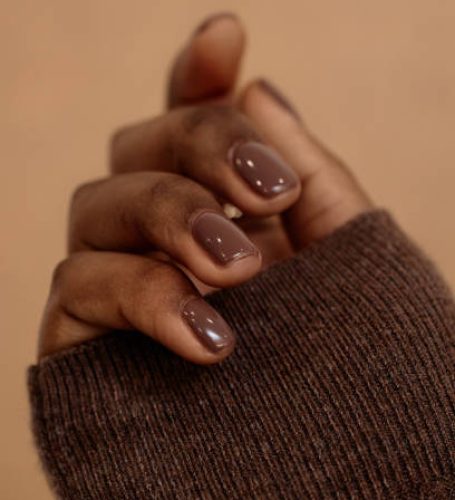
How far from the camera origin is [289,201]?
44 cm

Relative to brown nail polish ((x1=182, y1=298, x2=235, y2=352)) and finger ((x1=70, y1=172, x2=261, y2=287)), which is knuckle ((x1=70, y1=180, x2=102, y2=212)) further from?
brown nail polish ((x1=182, y1=298, x2=235, y2=352))

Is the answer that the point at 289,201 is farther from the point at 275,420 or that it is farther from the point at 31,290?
the point at 31,290

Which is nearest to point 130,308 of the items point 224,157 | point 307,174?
point 224,157

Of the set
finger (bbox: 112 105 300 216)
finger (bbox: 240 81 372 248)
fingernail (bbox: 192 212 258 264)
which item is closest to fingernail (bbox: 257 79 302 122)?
finger (bbox: 240 81 372 248)

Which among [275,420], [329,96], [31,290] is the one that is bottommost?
[31,290]

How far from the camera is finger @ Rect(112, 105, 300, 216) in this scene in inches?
17.4

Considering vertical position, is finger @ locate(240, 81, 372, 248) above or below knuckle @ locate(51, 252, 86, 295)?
above

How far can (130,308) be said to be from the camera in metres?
0.43

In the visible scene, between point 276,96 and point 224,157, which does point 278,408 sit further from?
point 276,96

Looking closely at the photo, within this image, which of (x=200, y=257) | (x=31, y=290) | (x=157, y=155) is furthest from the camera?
(x=31, y=290)

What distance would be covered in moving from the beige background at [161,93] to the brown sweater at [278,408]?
333 mm

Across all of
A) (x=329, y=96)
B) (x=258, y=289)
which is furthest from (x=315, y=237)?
(x=329, y=96)

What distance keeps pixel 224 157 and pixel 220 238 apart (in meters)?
0.08

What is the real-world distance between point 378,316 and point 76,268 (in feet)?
0.75
